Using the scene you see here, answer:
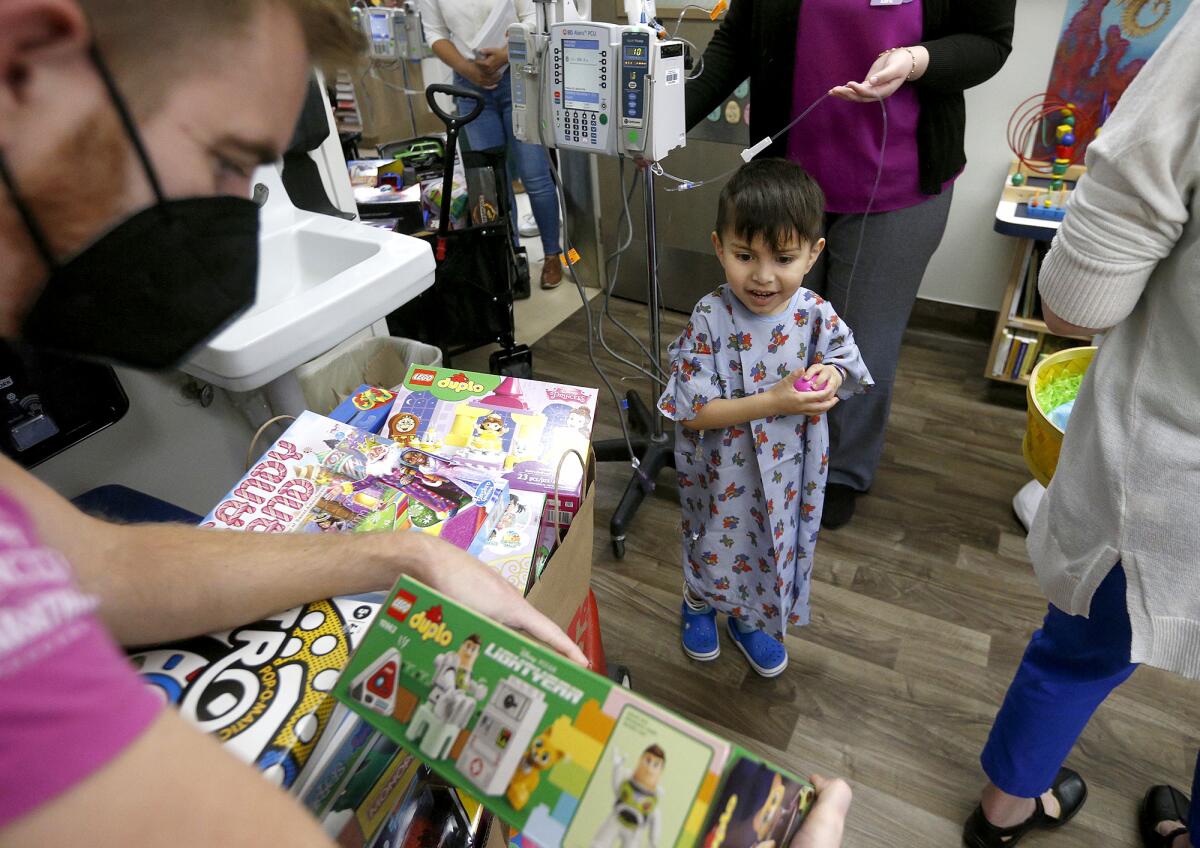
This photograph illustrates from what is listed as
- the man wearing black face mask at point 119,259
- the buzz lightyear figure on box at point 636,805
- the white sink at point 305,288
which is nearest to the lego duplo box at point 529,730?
the buzz lightyear figure on box at point 636,805

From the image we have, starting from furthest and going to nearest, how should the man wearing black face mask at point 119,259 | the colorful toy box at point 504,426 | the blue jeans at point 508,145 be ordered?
the blue jeans at point 508,145 → the colorful toy box at point 504,426 → the man wearing black face mask at point 119,259

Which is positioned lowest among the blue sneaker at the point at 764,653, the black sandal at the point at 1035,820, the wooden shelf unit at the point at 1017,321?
the blue sneaker at the point at 764,653

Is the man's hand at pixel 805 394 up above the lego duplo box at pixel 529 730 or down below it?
below

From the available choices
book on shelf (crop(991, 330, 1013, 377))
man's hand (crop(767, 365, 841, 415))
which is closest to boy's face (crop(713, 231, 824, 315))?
man's hand (crop(767, 365, 841, 415))

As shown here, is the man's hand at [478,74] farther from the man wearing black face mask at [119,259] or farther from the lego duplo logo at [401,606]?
the lego duplo logo at [401,606]

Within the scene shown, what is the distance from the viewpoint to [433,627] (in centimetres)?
58

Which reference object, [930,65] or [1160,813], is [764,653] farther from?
[930,65]

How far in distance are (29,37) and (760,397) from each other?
1.05 metres

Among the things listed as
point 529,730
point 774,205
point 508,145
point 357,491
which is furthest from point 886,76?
point 508,145

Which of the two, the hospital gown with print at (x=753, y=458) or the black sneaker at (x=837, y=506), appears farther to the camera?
A: the black sneaker at (x=837, y=506)

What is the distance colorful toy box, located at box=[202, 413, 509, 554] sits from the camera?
0.83 meters

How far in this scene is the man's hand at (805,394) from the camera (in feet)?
3.85

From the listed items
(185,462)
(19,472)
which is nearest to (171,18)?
(19,472)

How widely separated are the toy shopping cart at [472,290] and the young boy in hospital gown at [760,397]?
1.15m
